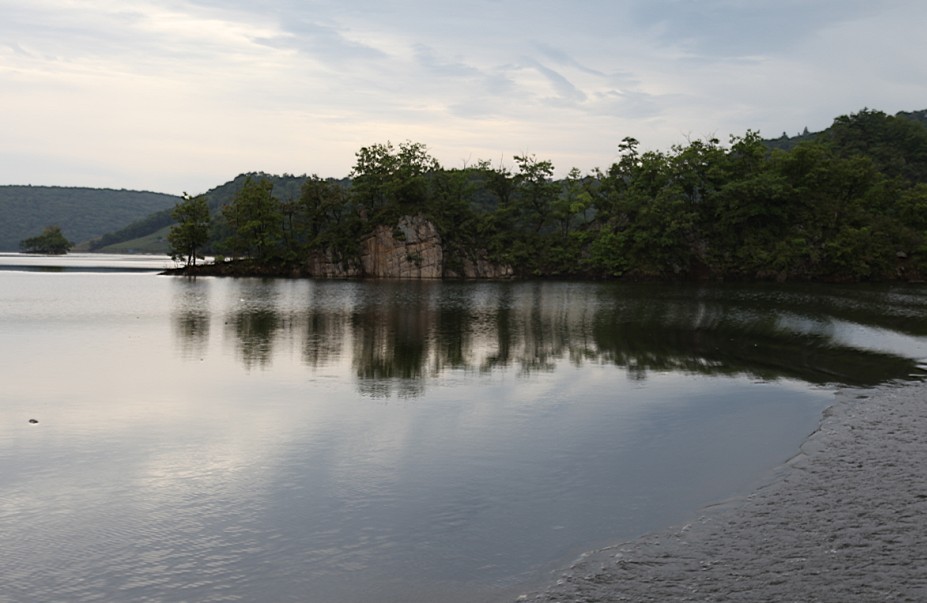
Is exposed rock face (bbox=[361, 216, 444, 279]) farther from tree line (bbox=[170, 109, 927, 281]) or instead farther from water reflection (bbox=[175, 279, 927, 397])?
water reflection (bbox=[175, 279, 927, 397])

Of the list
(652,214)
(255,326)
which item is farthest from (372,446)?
(652,214)

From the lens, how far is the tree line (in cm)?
10250

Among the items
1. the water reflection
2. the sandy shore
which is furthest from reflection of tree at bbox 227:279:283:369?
the sandy shore

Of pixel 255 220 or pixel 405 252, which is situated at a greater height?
pixel 255 220

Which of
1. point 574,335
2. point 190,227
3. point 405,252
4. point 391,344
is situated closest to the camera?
point 391,344

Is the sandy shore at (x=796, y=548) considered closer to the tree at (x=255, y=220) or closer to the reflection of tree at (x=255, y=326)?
the reflection of tree at (x=255, y=326)

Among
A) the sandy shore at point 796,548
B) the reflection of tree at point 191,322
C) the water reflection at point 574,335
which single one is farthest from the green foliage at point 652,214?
the sandy shore at point 796,548

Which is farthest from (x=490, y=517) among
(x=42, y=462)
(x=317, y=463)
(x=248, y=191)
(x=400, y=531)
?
(x=248, y=191)

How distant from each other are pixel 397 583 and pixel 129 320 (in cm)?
3778

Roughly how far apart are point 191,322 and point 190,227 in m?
81.9

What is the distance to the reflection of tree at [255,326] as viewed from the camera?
2908cm

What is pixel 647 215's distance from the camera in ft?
351

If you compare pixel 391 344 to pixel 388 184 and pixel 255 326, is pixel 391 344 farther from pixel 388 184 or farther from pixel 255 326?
pixel 388 184

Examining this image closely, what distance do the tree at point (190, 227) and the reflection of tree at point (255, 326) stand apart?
2374 inches
